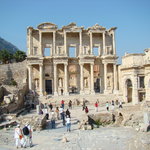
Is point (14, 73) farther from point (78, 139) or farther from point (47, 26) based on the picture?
point (78, 139)

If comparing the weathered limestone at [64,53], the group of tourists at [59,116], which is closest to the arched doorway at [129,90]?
the weathered limestone at [64,53]

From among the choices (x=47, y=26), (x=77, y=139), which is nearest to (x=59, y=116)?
(x=77, y=139)

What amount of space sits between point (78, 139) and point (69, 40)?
23329 millimetres

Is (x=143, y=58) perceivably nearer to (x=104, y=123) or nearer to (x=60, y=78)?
(x=104, y=123)

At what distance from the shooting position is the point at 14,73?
32438 millimetres

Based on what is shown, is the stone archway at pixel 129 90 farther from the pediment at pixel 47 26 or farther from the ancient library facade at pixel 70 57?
the pediment at pixel 47 26

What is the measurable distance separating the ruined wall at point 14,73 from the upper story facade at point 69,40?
10.1 feet

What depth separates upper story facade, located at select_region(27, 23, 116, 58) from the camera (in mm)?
32062

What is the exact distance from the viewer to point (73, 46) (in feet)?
110

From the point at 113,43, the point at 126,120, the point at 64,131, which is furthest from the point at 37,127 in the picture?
the point at 113,43

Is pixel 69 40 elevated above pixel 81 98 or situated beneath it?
elevated above

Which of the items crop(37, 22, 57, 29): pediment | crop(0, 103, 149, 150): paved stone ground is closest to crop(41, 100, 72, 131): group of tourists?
crop(0, 103, 149, 150): paved stone ground

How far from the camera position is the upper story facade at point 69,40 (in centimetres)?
3206

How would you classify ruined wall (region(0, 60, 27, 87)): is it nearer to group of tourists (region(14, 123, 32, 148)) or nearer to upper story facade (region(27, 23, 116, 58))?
upper story facade (region(27, 23, 116, 58))
